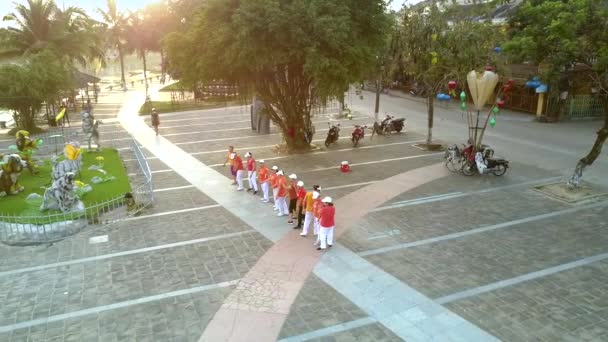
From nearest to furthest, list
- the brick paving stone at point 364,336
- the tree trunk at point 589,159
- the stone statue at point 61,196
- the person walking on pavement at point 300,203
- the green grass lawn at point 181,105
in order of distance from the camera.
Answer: the brick paving stone at point 364,336
the person walking on pavement at point 300,203
the stone statue at point 61,196
the tree trunk at point 589,159
the green grass lawn at point 181,105

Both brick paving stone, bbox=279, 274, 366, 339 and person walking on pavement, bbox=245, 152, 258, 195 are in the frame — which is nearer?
brick paving stone, bbox=279, 274, 366, 339

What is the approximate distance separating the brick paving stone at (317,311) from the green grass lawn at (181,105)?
27452 millimetres

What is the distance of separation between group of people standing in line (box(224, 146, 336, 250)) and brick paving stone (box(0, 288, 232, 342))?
3476 millimetres

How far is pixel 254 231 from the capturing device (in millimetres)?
14367

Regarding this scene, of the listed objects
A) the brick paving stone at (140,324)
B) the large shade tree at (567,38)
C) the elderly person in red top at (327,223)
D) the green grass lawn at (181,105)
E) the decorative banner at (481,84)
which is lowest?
the brick paving stone at (140,324)

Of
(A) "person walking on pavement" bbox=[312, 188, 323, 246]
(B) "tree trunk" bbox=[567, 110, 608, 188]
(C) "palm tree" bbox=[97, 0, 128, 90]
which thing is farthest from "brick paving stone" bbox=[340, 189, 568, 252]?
(C) "palm tree" bbox=[97, 0, 128, 90]

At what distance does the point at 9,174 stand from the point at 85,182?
2.62 m

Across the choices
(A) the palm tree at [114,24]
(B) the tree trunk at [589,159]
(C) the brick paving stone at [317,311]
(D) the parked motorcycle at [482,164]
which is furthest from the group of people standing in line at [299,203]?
(A) the palm tree at [114,24]

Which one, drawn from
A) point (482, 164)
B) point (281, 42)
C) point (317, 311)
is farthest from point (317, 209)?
point (482, 164)

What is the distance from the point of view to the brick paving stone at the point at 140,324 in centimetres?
938

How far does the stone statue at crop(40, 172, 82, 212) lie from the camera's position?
50.6 ft

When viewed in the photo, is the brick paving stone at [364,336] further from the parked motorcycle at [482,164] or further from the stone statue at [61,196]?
the parked motorcycle at [482,164]

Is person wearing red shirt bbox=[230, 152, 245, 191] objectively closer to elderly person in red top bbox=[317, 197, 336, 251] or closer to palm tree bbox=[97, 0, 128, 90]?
elderly person in red top bbox=[317, 197, 336, 251]

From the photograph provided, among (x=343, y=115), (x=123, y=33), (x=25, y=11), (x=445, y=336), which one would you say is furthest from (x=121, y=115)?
(x=445, y=336)
